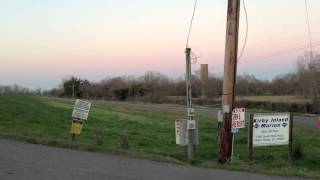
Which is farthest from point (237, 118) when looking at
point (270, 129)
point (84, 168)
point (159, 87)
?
point (159, 87)

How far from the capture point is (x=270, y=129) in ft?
52.5

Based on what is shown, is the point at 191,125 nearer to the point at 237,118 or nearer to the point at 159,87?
the point at 237,118

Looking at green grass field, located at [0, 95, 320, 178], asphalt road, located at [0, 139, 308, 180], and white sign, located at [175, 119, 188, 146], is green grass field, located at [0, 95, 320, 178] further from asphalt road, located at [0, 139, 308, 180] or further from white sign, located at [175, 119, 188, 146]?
asphalt road, located at [0, 139, 308, 180]

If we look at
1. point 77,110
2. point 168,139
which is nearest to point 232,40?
point 77,110

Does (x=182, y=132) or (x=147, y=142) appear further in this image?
(x=147, y=142)

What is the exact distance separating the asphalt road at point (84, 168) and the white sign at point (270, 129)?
3.09 m

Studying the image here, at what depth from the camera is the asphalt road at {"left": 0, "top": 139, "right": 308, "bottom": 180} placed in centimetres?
1062

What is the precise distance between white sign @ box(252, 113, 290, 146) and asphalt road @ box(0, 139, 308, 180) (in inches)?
122

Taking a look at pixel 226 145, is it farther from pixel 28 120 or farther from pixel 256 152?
pixel 28 120

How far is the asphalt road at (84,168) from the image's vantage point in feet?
34.8

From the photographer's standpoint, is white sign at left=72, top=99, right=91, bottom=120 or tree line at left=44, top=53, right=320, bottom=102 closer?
white sign at left=72, top=99, right=91, bottom=120

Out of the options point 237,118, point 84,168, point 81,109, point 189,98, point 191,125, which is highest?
point 189,98

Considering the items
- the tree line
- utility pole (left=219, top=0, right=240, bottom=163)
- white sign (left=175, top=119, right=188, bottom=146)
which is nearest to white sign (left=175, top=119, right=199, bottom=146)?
white sign (left=175, top=119, right=188, bottom=146)

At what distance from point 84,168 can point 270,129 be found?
661 centimetres
